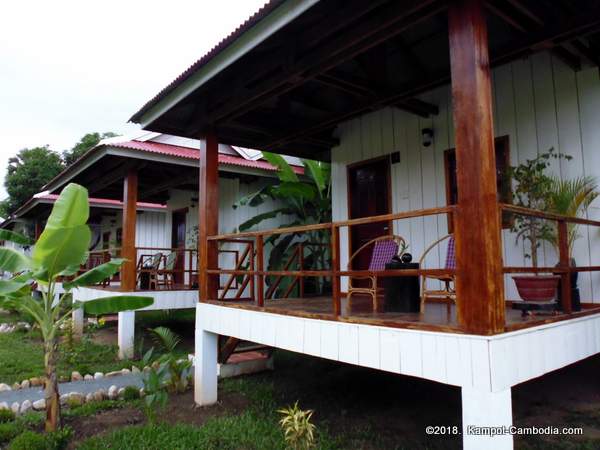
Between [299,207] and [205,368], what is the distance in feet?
15.3

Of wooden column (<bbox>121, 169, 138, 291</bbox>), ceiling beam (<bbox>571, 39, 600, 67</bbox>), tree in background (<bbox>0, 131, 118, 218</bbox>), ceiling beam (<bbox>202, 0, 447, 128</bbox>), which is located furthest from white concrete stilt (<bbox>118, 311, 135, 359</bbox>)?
tree in background (<bbox>0, 131, 118, 218</bbox>)

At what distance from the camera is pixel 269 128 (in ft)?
23.4

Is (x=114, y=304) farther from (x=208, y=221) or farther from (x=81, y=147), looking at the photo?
(x=81, y=147)

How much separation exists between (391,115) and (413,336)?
4.60 meters

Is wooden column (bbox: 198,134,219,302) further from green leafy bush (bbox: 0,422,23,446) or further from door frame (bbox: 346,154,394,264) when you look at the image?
green leafy bush (bbox: 0,422,23,446)

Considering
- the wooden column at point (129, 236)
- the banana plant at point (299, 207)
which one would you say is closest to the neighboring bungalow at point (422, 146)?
the banana plant at point (299, 207)

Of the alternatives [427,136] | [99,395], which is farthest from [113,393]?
[427,136]

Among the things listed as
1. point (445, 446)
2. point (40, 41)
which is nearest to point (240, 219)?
point (445, 446)

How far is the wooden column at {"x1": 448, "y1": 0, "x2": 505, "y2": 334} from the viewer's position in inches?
117

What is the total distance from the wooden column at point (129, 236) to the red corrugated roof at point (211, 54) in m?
3.50

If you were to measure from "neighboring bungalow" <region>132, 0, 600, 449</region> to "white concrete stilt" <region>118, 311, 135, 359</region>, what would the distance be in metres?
2.77

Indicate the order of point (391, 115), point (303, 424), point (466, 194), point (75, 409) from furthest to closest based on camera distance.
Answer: point (391, 115), point (75, 409), point (303, 424), point (466, 194)

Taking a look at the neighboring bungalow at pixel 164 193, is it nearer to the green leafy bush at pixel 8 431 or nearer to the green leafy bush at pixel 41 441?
the green leafy bush at pixel 41 441

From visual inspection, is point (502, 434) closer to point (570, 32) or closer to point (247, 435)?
point (247, 435)
